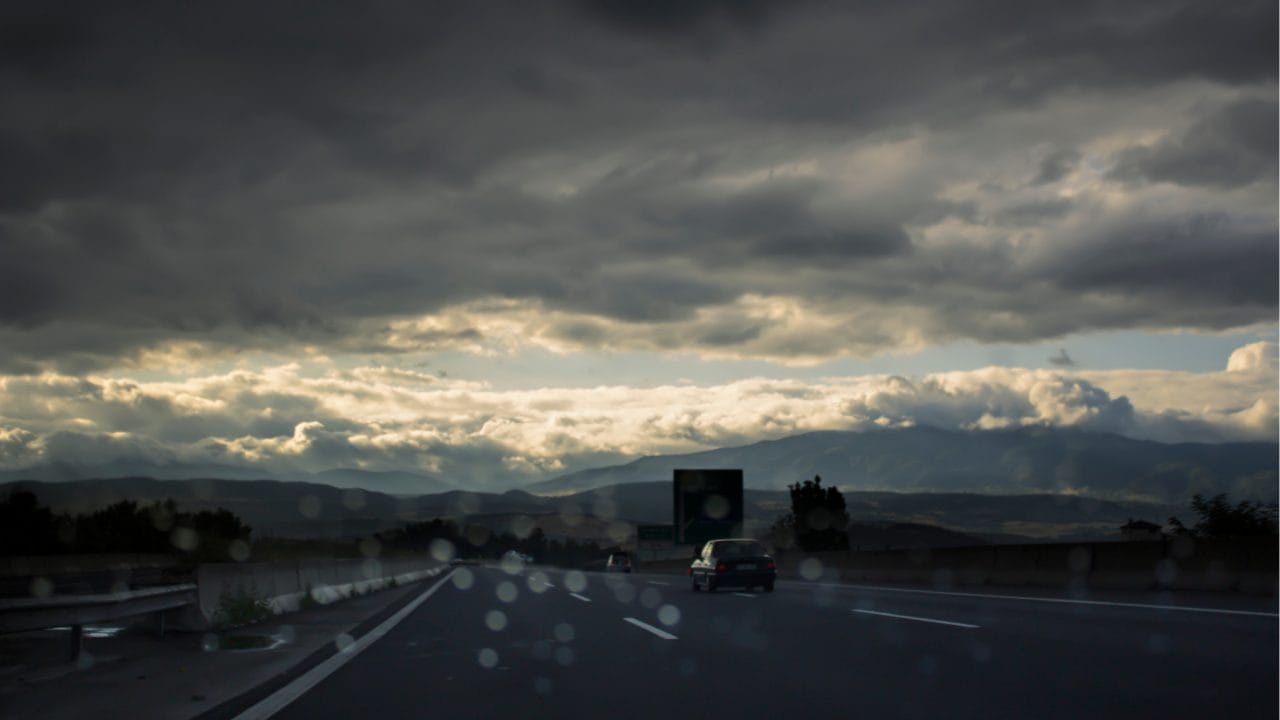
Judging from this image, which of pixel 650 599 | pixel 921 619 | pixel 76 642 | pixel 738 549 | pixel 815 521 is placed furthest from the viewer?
pixel 815 521

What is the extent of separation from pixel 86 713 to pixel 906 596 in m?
18.3

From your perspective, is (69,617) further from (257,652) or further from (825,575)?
(825,575)

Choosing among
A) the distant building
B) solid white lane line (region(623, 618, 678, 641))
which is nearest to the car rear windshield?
solid white lane line (region(623, 618, 678, 641))

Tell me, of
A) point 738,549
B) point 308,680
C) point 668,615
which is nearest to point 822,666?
point 308,680

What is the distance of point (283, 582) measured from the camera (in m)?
19.7

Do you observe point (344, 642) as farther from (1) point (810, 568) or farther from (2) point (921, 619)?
(1) point (810, 568)

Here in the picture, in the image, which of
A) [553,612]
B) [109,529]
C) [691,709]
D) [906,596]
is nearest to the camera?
[691,709]

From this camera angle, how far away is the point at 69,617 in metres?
10.9

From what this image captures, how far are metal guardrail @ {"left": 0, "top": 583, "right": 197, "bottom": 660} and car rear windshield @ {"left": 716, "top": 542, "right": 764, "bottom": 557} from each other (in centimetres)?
1596

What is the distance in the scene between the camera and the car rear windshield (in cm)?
2761

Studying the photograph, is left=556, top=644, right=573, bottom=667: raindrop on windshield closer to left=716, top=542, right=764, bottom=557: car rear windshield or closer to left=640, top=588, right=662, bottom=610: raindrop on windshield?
left=640, top=588, right=662, bottom=610: raindrop on windshield

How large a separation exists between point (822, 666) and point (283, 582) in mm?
11855

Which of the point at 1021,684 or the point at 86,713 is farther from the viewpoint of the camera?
the point at 1021,684

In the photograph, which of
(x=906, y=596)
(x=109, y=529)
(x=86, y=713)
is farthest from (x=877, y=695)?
(x=109, y=529)
